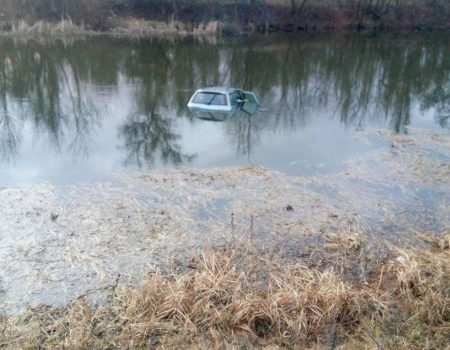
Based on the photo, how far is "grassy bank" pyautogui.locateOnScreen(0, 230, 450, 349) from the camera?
5.38 meters

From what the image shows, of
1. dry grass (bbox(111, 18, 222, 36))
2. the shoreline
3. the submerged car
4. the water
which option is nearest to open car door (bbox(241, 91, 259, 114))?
the water

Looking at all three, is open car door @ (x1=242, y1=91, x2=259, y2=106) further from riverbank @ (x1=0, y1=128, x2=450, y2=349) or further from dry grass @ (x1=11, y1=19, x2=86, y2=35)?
dry grass @ (x1=11, y1=19, x2=86, y2=35)

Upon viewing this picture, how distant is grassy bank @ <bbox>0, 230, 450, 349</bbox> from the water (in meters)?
5.30

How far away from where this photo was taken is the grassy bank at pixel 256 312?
17.6 ft

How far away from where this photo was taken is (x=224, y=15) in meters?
40.9

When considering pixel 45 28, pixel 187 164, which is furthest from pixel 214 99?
pixel 45 28

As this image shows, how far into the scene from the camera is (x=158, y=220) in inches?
344

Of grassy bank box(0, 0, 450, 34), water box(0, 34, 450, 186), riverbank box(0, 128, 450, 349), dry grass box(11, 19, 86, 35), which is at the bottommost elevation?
riverbank box(0, 128, 450, 349)

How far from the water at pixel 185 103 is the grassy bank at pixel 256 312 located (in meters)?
5.30

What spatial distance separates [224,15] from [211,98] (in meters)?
28.0

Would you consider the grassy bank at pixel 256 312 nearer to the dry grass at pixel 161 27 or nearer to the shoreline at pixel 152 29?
the shoreline at pixel 152 29

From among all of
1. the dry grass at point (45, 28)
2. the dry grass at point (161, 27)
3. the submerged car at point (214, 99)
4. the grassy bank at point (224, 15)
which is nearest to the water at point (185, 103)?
the submerged car at point (214, 99)

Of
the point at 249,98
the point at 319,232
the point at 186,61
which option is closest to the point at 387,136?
the point at 249,98

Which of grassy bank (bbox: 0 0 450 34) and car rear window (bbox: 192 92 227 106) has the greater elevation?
grassy bank (bbox: 0 0 450 34)
